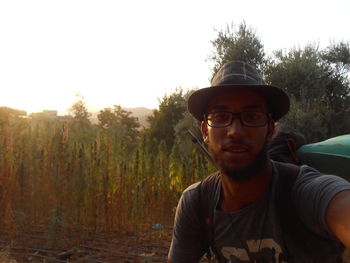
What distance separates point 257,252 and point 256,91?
2.24 feet

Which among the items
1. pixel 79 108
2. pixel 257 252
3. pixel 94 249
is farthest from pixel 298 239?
pixel 79 108

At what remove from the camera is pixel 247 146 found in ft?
5.60

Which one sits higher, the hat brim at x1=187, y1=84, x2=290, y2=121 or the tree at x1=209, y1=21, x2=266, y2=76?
the tree at x1=209, y1=21, x2=266, y2=76

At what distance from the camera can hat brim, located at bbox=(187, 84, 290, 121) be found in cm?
177

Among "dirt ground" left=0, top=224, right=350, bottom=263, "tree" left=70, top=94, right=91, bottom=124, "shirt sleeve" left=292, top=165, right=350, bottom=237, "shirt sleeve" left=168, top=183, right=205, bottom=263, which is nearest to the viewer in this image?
"shirt sleeve" left=292, top=165, right=350, bottom=237

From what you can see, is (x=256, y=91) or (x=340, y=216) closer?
(x=340, y=216)

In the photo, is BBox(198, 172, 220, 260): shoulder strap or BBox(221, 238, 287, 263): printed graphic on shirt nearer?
BBox(221, 238, 287, 263): printed graphic on shirt

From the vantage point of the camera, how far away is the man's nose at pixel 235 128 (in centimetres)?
172

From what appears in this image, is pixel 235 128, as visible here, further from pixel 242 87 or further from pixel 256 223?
pixel 256 223

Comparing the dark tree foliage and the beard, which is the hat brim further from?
the dark tree foliage

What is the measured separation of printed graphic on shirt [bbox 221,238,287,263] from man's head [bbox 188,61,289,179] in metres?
0.28

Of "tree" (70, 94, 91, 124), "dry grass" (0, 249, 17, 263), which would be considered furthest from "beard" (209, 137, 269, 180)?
"tree" (70, 94, 91, 124)

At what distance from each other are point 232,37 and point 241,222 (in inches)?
414

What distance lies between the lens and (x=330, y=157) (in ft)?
6.62
